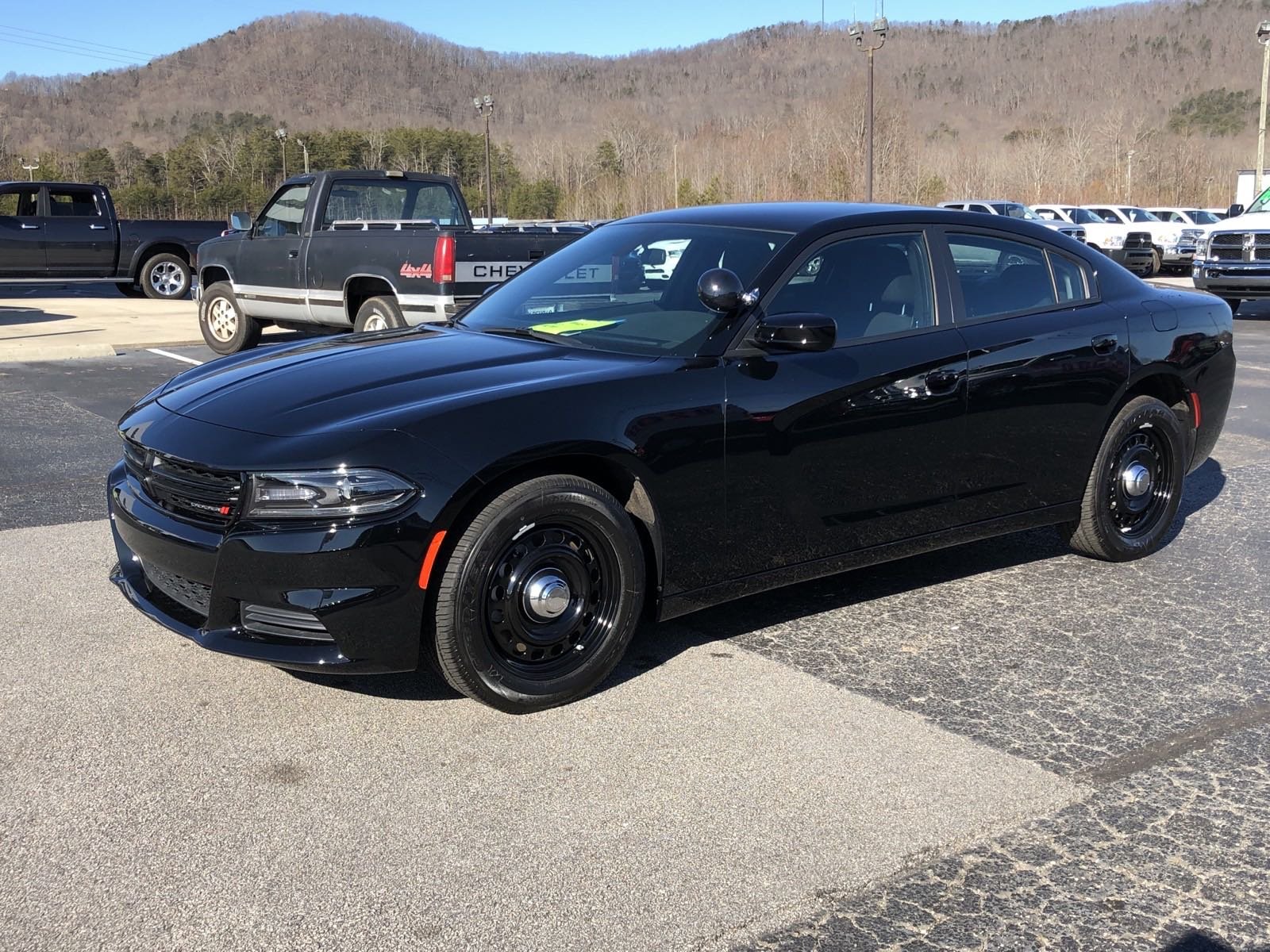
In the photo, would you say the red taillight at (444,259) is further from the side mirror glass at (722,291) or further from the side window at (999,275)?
the side mirror glass at (722,291)

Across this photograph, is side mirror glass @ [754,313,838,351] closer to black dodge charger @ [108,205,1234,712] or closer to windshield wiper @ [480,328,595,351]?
black dodge charger @ [108,205,1234,712]

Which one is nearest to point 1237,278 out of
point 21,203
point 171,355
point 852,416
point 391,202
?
point 391,202

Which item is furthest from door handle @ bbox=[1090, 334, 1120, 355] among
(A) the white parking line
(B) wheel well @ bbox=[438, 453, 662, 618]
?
(A) the white parking line

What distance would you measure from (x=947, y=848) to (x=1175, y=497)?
3.36 m

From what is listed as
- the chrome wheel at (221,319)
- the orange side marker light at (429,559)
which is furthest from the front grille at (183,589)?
the chrome wheel at (221,319)

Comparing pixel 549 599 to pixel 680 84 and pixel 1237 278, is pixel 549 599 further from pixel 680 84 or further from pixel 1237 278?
pixel 680 84

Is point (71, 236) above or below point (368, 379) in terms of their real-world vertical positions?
above

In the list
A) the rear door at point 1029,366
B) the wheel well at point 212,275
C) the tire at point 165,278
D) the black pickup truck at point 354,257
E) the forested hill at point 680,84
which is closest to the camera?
the rear door at point 1029,366

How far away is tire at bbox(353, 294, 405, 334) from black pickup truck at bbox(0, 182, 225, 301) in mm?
10704

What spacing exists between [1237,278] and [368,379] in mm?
18228

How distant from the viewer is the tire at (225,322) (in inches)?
543

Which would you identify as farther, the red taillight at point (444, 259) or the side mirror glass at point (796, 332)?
Result: the red taillight at point (444, 259)

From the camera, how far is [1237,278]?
1908 cm

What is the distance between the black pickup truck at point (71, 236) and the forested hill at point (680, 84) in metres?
98.2
